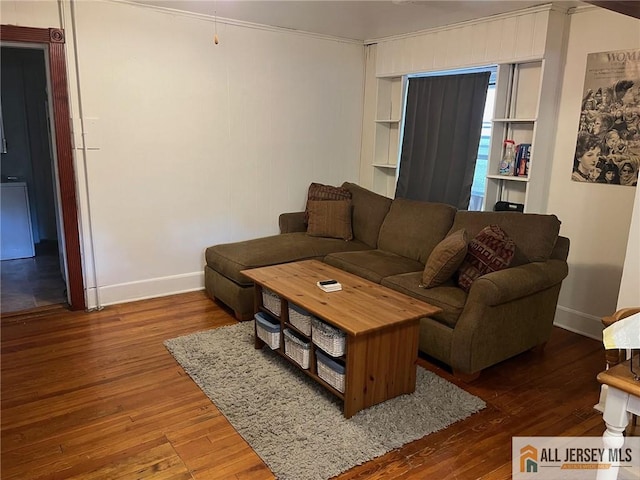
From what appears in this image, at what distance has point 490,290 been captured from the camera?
2.63m

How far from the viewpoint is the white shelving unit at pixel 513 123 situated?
3.65 metres

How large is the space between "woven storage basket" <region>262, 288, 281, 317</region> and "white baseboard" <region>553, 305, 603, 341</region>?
230cm

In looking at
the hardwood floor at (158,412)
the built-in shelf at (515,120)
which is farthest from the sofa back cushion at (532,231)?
the built-in shelf at (515,120)

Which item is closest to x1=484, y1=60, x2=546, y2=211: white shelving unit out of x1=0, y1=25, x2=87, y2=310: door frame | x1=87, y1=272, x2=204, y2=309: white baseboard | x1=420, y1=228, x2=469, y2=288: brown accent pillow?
x1=420, y1=228, x2=469, y2=288: brown accent pillow

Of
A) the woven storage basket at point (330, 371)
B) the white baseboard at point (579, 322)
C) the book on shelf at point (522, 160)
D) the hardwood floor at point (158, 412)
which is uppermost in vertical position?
the book on shelf at point (522, 160)

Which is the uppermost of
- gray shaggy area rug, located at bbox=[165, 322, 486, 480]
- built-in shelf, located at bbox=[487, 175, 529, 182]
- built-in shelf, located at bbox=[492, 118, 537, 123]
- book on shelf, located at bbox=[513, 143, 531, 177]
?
built-in shelf, located at bbox=[492, 118, 537, 123]

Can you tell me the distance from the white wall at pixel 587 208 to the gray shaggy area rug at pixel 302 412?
153 cm

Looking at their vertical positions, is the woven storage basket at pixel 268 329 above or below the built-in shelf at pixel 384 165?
below

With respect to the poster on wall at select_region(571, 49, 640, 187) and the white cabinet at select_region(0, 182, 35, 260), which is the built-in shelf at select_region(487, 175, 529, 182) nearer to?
the poster on wall at select_region(571, 49, 640, 187)

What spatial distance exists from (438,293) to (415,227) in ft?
3.24

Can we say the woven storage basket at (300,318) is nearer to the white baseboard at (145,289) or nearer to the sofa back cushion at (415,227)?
the sofa back cushion at (415,227)

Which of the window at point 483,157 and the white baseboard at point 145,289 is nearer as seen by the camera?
the white baseboard at point 145,289

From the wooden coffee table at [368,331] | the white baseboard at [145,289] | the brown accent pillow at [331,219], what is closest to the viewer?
the wooden coffee table at [368,331]

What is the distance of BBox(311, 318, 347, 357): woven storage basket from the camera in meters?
2.42
